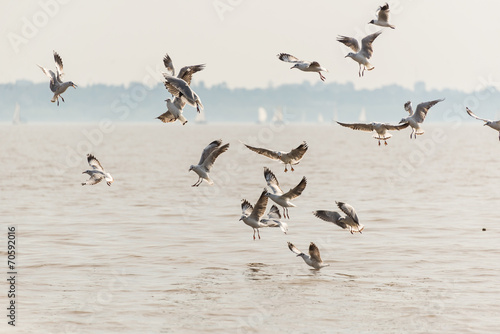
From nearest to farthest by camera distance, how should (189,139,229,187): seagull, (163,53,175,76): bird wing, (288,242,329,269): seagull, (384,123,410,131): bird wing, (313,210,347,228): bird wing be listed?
(384,123,410,131): bird wing < (189,139,229,187): seagull < (313,210,347,228): bird wing < (163,53,175,76): bird wing < (288,242,329,269): seagull

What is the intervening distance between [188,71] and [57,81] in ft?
11.7

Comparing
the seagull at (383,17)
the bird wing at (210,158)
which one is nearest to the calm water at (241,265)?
the bird wing at (210,158)

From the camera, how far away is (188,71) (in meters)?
19.2

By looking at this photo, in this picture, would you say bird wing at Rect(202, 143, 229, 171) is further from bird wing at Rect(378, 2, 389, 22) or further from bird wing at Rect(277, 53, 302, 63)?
bird wing at Rect(378, 2, 389, 22)

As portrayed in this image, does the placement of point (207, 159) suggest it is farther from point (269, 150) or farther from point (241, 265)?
point (241, 265)

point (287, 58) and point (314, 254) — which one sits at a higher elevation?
point (287, 58)

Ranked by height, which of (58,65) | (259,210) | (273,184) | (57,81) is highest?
(58,65)

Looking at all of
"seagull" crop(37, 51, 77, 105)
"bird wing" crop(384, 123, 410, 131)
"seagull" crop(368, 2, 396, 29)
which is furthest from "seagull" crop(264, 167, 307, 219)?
"seagull" crop(37, 51, 77, 105)

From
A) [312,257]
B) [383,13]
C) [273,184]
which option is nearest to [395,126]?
[273,184]

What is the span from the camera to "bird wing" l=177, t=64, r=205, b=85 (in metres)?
19.2

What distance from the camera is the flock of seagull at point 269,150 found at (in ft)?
57.3

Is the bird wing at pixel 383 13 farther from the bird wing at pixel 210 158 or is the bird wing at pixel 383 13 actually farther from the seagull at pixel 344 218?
the bird wing at pixel 210 158

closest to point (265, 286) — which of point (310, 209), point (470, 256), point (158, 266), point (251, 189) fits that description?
point (158, 266)

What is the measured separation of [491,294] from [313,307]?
4323mm
